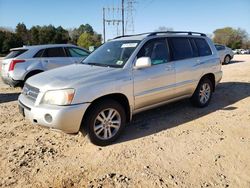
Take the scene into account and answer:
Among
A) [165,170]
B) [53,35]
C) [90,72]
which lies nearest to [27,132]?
[90,72]

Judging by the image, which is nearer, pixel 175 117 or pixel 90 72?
pixel 90 72

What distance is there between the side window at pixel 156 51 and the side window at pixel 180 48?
0.24 m

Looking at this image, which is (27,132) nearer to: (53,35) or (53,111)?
(53,111)

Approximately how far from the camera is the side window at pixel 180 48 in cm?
539

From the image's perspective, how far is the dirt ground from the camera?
10.7ft

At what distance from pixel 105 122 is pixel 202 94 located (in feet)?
9.79

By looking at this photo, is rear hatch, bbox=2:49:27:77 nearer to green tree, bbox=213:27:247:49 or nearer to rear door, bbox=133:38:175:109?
rear door, bbox=133:38:175:109

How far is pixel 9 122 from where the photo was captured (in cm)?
552

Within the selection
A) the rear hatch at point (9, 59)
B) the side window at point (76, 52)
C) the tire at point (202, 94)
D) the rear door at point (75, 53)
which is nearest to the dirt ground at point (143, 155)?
the tire at point (202, 94)

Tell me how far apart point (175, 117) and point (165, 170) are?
2289 millimetres

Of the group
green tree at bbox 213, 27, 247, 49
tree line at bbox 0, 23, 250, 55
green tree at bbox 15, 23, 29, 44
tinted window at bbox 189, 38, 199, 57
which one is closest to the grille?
tinted window at bbox 189, 38, 199, 57

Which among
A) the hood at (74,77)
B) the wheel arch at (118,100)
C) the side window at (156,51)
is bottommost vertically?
the wheel arch at (118,100)

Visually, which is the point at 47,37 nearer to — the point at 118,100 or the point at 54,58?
the point at 54,58

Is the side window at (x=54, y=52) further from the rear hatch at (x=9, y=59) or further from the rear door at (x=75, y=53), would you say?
the rear hatch at (x=9, y=59)
